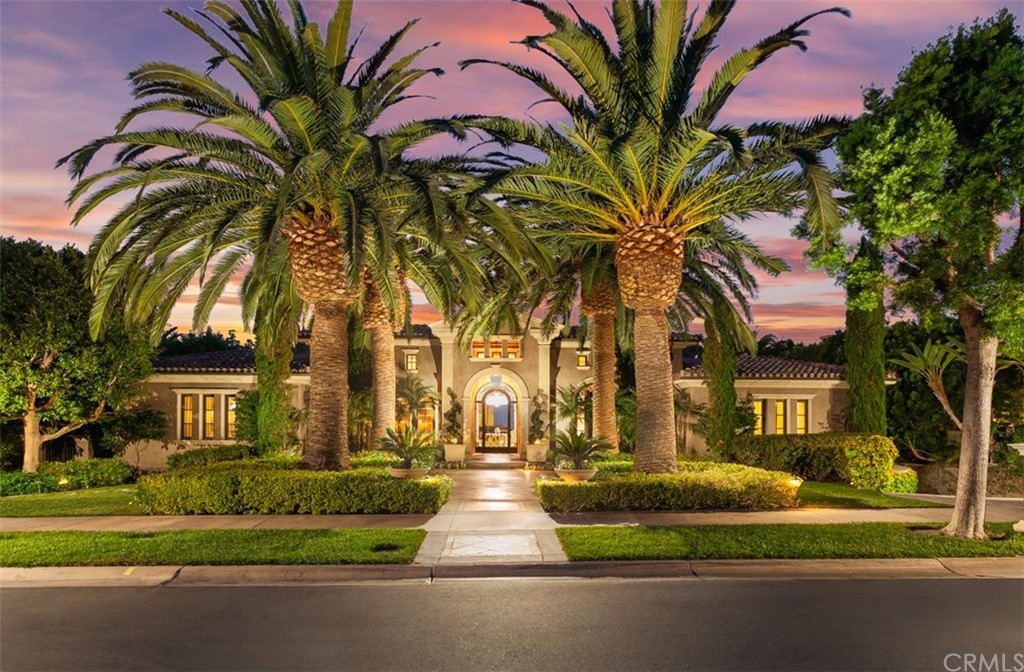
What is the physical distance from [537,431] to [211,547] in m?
21.7

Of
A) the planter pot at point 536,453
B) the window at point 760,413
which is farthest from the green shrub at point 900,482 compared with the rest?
the planter pot at point 536,453

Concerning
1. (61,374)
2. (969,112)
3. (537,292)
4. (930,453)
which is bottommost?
(930,453)

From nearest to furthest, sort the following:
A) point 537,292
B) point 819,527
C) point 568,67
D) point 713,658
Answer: point 713,658, point 819,527, point 568,67, point 537,292

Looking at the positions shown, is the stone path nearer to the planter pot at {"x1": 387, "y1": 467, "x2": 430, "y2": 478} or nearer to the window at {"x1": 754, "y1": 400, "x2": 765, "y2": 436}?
the planter pot at {"x1": 387, "y1": 467, "x2": 430, "y2": 478}

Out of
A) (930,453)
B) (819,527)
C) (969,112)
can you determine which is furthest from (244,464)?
(930,453)

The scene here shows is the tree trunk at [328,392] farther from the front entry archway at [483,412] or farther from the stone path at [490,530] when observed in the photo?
the front entry archway at [483,412]

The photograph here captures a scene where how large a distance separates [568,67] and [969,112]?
664 cm

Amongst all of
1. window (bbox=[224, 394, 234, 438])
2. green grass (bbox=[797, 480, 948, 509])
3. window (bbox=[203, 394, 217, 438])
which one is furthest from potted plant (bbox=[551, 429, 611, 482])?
window (bbox=[203, 394, 217, 438])

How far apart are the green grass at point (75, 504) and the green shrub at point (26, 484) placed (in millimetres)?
1052

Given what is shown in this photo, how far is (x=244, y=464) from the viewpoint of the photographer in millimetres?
17703

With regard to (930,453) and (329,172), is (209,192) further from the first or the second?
(930,453)

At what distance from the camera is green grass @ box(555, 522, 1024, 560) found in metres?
10.9

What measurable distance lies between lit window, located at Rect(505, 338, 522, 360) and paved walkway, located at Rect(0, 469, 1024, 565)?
56.0 feet

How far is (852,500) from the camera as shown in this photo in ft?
55.9
